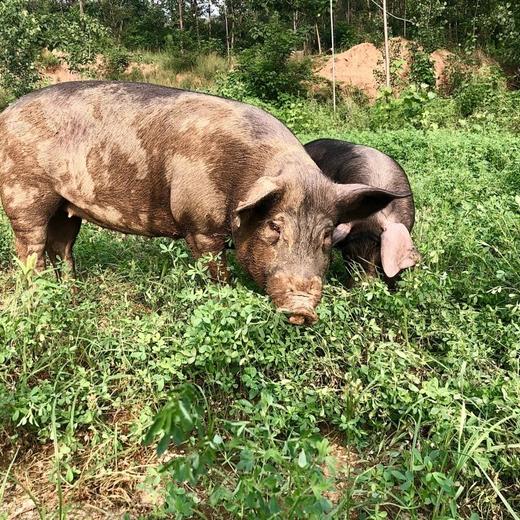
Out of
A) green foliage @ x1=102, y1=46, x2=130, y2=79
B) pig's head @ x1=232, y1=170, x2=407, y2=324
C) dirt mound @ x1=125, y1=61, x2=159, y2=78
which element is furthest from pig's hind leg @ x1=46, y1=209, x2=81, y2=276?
dirt mound @ x1=125, y1=61, x2=159, y2=78

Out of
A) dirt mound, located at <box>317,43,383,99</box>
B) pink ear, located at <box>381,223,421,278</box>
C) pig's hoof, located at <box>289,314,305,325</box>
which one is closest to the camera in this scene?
pig's hoof, located at <box>289,314,305,325</box>

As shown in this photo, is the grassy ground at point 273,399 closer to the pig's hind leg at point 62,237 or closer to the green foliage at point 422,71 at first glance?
the pig's hind leg at point 62,237

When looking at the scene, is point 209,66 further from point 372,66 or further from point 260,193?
point 260,193

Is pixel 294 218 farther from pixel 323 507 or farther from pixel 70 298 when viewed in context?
pixel 323 507

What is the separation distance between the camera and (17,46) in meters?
14.4

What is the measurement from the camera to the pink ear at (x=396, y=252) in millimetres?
3561

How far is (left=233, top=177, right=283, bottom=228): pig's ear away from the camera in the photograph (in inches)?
114

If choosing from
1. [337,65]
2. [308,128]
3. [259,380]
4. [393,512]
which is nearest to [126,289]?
[259,380]

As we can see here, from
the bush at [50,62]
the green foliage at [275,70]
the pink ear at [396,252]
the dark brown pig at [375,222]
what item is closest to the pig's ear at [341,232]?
the dark brown pig at [375,222]

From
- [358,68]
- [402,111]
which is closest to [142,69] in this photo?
[358,68]

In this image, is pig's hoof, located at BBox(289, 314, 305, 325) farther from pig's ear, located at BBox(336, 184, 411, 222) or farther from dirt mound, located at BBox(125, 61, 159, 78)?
dirt mound, located at BBox(125, 61, 159, 78)

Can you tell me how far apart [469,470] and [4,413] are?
1894 mm

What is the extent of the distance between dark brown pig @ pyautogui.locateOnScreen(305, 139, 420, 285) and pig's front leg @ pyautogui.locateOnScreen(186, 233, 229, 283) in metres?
0.81

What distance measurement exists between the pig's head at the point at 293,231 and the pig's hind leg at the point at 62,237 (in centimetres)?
159
